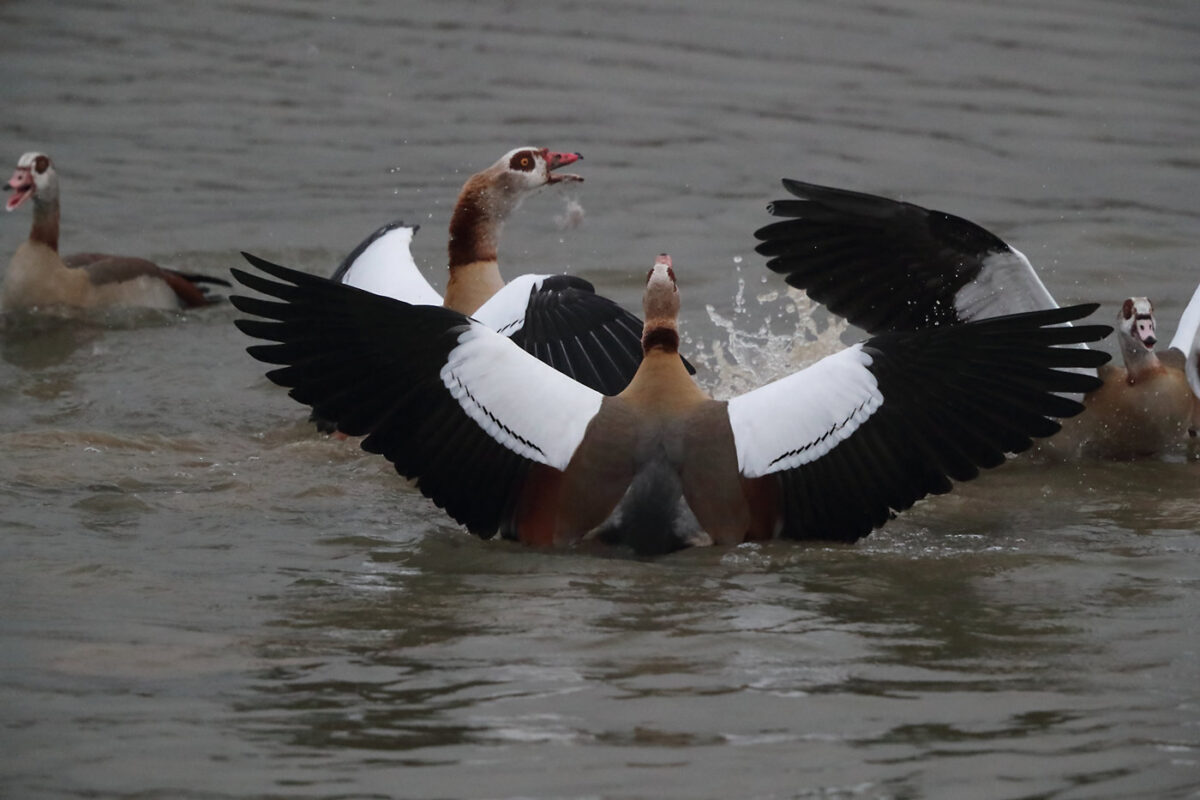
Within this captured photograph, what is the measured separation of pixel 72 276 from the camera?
9977 millimetres

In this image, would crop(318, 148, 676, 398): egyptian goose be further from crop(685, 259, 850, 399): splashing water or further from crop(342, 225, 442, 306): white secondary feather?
crop(685, 259, 850, 399): splashing water

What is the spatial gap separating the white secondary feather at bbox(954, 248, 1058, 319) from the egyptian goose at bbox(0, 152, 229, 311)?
442cm

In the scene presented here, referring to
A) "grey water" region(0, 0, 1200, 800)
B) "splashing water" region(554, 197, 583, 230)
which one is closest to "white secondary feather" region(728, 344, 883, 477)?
"grey water" region(0, 0, 1200, 800)

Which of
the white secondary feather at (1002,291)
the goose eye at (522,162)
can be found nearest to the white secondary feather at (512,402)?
the white secondary feather at (1002,291)

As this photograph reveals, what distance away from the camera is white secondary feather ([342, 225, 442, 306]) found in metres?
8.17

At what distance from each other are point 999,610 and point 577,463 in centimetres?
138

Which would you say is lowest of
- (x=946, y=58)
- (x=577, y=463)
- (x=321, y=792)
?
(x=321, y=792)

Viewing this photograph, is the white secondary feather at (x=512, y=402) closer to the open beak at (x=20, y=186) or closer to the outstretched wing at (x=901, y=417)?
the outstretched wing at (x=901, y=417)

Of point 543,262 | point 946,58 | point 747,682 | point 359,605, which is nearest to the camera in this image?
point 747,682

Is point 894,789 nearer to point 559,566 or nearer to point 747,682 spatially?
point 747,682

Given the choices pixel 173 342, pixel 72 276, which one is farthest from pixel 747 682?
pixel 72 276

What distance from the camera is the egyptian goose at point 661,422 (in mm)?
5801

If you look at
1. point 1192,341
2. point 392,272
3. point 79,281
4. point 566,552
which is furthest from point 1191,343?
point 79,281

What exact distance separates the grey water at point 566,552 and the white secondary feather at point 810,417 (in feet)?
1.02
